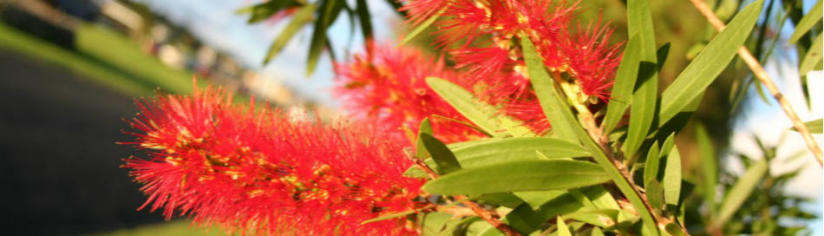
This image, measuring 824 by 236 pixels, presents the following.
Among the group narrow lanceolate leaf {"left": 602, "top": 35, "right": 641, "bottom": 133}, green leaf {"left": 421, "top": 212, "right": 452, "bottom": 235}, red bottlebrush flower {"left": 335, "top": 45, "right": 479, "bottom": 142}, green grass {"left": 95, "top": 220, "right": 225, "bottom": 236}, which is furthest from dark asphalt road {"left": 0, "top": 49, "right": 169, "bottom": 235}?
narrow lanceolate leaf {"left": 602, "top": 35, "right": 641, "bottom": 133}

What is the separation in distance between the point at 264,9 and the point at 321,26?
7 centimetres

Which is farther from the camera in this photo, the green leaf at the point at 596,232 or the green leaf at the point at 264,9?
the green leaf at the point at 264,9

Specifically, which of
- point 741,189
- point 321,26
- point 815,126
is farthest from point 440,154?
point 741,189

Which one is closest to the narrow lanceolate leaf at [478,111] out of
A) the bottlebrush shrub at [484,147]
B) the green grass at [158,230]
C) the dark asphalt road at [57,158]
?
the bottlebrush shrub at [484,147]

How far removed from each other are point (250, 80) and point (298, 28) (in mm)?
19128

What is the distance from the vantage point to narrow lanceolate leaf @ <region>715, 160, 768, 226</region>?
23.5 inches

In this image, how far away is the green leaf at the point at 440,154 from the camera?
21 cm

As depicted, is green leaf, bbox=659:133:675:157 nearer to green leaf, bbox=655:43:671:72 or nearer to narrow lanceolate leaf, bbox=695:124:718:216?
green leaf, bbox=655:43:671:72

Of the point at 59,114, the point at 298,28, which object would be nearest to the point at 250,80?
the point at 59,114

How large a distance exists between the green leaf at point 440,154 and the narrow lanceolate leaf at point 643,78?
9 cm

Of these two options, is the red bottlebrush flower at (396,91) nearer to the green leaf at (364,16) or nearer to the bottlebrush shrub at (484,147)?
the bottlebrush shrub at (484,147)

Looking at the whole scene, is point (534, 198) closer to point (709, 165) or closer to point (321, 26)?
point (321, 26)

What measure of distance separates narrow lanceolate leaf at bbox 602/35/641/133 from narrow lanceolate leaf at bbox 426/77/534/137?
0.05 m

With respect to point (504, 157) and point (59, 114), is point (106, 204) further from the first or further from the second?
point (504, 157)
